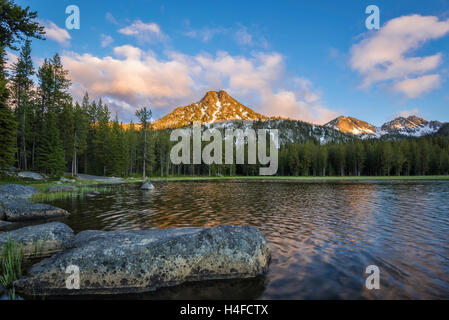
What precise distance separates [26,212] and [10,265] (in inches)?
410

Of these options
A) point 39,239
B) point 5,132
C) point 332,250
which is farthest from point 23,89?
point 332,250

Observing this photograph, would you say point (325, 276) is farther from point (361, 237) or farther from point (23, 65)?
point (23, 65)

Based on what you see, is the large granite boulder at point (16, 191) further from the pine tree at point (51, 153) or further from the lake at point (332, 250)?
the pine tree at point (51, 153)

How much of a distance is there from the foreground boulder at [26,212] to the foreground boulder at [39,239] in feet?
21.4

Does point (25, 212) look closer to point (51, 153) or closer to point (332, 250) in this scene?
point (332, 250)

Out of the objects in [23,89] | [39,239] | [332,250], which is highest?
[23,89]

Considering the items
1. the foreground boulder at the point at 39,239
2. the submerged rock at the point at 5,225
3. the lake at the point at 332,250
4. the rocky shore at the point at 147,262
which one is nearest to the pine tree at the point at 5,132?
the lake at the point at 332,250

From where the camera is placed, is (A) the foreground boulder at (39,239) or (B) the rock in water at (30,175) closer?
(A) the foreground boulder at (39,239)

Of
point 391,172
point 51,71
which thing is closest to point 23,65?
point 51,71

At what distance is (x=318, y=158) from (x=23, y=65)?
122 meters

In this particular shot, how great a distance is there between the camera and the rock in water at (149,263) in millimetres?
5695

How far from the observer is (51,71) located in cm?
5112

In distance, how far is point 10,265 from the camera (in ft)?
20.2

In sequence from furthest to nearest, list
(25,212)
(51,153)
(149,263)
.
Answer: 1. (51,153)
2. (25,212)
3. (149,263)
